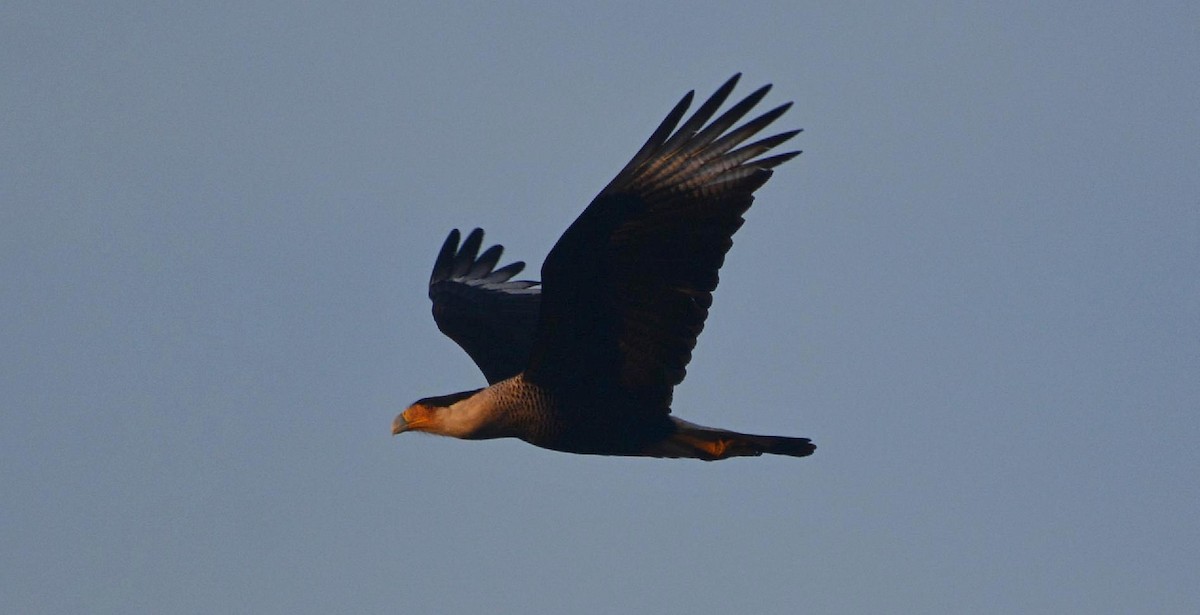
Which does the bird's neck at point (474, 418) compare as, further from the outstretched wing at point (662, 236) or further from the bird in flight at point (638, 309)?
the outstretched wing at point (662, 236)

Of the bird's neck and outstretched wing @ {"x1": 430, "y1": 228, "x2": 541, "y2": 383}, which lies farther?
outstretched wing @ {"x1": 430, "y1": 228, "x2": 541, "y2": 383}

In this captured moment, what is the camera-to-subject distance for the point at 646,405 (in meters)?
11.3

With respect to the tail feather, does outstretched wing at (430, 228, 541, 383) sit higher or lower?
higher

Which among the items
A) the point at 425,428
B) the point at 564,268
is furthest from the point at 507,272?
the point at 564,268

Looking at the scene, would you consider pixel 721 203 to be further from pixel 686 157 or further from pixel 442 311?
pixel 442 311

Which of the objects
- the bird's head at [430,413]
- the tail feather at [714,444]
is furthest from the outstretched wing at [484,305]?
the tail feather at [714,444]

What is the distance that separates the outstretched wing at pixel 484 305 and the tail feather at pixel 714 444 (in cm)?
145

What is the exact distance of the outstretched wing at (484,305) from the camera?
43.1 ft

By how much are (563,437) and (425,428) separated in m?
0.96

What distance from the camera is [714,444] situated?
452 inches

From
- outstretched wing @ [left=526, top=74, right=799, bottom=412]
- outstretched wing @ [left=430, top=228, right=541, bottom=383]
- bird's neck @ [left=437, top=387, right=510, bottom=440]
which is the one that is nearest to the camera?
outstretched wing @ [left=526, top=74, right=799, bottom=412]

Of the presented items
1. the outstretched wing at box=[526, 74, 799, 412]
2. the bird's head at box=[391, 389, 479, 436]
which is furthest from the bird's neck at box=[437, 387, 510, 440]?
the outstretched wing at box=[526, 74, 799, 412]

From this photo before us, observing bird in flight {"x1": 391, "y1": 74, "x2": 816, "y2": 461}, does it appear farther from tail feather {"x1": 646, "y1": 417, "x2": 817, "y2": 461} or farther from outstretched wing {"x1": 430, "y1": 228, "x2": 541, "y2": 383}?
outstretched wing {"x1": 430, "y1": 228, "x2": 541, "y2": 383}

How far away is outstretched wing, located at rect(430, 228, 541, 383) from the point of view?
13.1m
